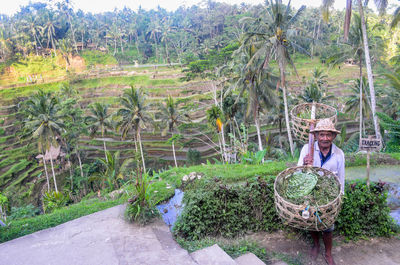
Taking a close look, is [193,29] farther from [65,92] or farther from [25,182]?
[25,182]

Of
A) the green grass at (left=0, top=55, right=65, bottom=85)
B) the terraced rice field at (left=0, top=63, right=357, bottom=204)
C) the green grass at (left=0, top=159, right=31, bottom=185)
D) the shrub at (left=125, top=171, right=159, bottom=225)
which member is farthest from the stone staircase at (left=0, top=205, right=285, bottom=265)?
the green grass at (left=0, top=55, right=65, bottom=85)

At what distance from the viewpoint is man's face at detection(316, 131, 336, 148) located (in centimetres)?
302

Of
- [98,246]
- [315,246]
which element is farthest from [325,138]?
[98,246]

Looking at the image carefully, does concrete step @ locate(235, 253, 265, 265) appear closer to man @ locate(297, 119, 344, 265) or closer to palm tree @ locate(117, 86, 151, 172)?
man @ locate(297, 119, 344, 265)

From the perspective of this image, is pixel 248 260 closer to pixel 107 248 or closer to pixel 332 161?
pixel 332 161

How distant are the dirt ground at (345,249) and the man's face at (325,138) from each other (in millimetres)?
1440

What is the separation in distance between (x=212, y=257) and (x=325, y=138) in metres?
1.81

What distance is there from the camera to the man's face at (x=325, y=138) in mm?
3020

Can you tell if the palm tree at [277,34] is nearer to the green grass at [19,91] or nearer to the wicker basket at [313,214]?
the wicker basket at [313,214]

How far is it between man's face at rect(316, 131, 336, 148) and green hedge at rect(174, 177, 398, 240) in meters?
1.07

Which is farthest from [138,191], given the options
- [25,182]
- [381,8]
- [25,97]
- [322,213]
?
[25,97]

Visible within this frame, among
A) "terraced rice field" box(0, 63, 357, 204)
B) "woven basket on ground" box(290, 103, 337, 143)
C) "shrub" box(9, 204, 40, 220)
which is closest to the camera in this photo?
"woven basket on ground" box(290, 103, 337, 143)

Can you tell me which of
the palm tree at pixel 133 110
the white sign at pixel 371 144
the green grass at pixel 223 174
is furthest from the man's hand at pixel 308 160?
the palm tree at pixel 133 110

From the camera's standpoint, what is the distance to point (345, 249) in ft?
11.7
